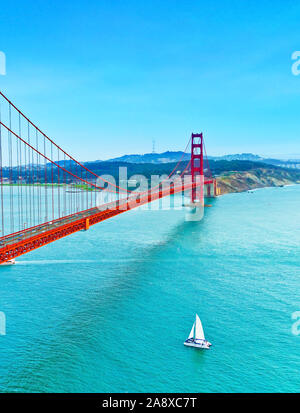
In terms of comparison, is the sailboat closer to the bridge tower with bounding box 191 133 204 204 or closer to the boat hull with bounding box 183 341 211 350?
the boat hull with bounding box 183 341 211 350

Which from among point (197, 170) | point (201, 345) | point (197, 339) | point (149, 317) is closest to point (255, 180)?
point (197, 170)

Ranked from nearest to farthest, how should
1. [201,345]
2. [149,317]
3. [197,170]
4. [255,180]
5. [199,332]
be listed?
1. [201,345]
2. [199,332]
3. [149,317]
4. [197,170]
5. [255,180]

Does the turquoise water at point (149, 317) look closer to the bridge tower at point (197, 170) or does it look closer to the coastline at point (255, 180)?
the bridge tower at point (197, 170)

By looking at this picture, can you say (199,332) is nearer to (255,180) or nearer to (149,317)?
(149,317)

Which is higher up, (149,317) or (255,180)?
(255,180)

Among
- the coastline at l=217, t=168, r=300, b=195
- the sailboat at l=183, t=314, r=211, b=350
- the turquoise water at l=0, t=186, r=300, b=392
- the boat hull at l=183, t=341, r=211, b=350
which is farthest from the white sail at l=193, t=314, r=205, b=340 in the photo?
the coastline at l=217, t=168, r=300, b=195

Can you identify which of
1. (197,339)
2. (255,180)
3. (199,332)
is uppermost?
(255,180)
